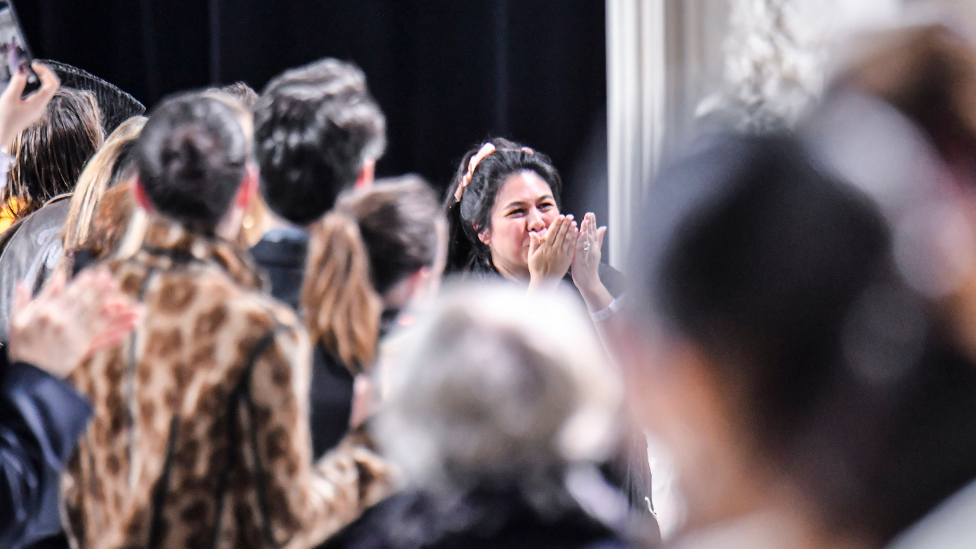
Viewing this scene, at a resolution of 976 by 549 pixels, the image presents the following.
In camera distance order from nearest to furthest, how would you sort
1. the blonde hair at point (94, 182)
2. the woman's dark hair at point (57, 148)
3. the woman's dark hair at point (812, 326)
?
1. the woman's dark hair at point (812, 326)
2. the blonde hair at point (94, 182)
3. the woman's dark hair at point (57, 148)

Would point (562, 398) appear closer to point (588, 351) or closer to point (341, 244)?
point (588, 351)

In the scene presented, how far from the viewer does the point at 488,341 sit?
1.22 meters

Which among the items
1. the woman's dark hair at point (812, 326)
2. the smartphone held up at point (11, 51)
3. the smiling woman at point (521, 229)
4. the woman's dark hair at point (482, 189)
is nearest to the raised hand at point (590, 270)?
the smiling woman at point (521, 229)

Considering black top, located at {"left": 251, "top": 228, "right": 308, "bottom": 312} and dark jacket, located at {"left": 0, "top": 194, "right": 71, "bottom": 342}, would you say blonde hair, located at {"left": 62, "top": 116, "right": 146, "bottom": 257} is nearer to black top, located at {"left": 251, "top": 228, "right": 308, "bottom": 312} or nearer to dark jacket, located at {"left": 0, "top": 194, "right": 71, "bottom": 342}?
dark jacket, located at {"left": 0, "top": 194, "right": 71, "bottom": 342}

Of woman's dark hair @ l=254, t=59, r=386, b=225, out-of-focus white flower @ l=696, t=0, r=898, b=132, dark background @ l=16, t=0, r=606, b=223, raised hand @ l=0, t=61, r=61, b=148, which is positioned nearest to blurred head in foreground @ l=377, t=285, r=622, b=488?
woman's dark hair @ l=254, t=59, r=386, b=225

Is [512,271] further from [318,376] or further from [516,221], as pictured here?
[318,376]

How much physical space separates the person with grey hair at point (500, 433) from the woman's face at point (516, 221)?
35 cm

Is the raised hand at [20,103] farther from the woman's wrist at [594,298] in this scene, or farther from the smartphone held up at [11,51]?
the woman's wrist at [594,298]

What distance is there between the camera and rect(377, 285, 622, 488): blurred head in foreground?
1.18 meters

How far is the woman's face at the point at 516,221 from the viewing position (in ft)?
5.34

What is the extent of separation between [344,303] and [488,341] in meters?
0.25

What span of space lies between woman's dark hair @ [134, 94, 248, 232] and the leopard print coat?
8 cm

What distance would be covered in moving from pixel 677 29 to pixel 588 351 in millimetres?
785

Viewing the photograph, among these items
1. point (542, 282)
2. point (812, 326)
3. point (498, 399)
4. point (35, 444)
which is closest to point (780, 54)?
point (812, 326)
